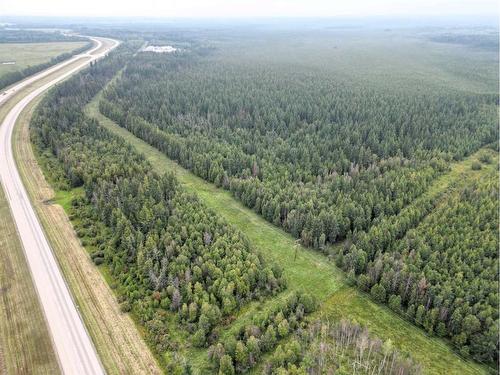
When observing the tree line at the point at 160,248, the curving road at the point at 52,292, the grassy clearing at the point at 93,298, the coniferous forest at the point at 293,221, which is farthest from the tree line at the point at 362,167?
the curving road at the point at 52,292

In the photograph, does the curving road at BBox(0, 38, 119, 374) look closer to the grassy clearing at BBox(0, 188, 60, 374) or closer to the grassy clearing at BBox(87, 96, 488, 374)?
the grassy clearing at BBox(0, 188, 60, 374)

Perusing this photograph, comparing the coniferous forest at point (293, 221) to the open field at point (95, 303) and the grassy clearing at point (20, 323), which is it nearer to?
the open field at point (95, 303)

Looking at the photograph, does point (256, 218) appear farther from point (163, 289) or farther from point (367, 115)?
point (367, 115)

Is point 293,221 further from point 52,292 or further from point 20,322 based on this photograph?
point 20,322

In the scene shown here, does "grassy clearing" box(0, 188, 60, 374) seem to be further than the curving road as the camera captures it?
No

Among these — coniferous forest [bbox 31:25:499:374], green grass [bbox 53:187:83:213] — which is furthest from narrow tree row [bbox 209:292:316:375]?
green grass [bbox 53:187:83:213]

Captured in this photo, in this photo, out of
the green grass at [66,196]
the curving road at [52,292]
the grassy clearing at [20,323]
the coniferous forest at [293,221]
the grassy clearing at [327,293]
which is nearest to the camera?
the grassy clearing at [20,323]

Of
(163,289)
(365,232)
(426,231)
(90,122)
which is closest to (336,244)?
(365,232)

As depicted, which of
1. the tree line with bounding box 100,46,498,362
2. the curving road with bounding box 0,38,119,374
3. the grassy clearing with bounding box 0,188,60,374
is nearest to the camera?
the grassy clearing with bounding box 0,188,60,374
